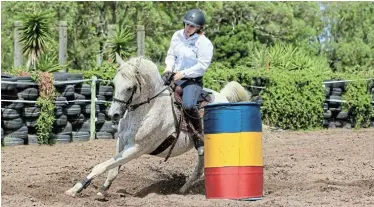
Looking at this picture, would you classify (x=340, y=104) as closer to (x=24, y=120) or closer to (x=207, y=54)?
(x=24, y=120)

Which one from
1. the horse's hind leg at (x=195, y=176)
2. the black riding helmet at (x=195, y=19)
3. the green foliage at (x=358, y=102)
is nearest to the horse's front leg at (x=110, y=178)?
the horse's hind leg at (x=195, y=176)

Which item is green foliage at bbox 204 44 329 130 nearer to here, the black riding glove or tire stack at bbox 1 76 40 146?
tire stack at bbox 1 76 40 146

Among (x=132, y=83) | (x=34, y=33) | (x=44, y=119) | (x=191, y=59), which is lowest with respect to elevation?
(x=44, y=119)

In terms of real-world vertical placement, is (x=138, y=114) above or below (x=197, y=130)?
above

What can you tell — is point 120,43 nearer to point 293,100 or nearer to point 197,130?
point 293,100

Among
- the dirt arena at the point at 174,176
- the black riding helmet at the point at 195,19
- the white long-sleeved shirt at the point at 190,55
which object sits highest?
the black riding helmet at the point at 195,19

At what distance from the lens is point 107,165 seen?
881 cm

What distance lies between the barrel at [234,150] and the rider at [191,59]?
0.63 m

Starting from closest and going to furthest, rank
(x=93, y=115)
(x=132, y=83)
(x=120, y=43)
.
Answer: (x=132, y=83), (x=93, y=115), (x=120, y=43)

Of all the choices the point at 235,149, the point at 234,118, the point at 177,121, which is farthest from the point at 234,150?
the point at 177,121

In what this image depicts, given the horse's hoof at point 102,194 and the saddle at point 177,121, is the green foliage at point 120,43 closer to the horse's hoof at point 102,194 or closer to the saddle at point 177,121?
the saddle at point 177,121

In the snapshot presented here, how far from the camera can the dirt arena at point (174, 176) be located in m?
8.58

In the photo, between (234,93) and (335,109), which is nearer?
(234,93)

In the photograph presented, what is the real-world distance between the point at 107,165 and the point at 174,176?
229 centimetres
